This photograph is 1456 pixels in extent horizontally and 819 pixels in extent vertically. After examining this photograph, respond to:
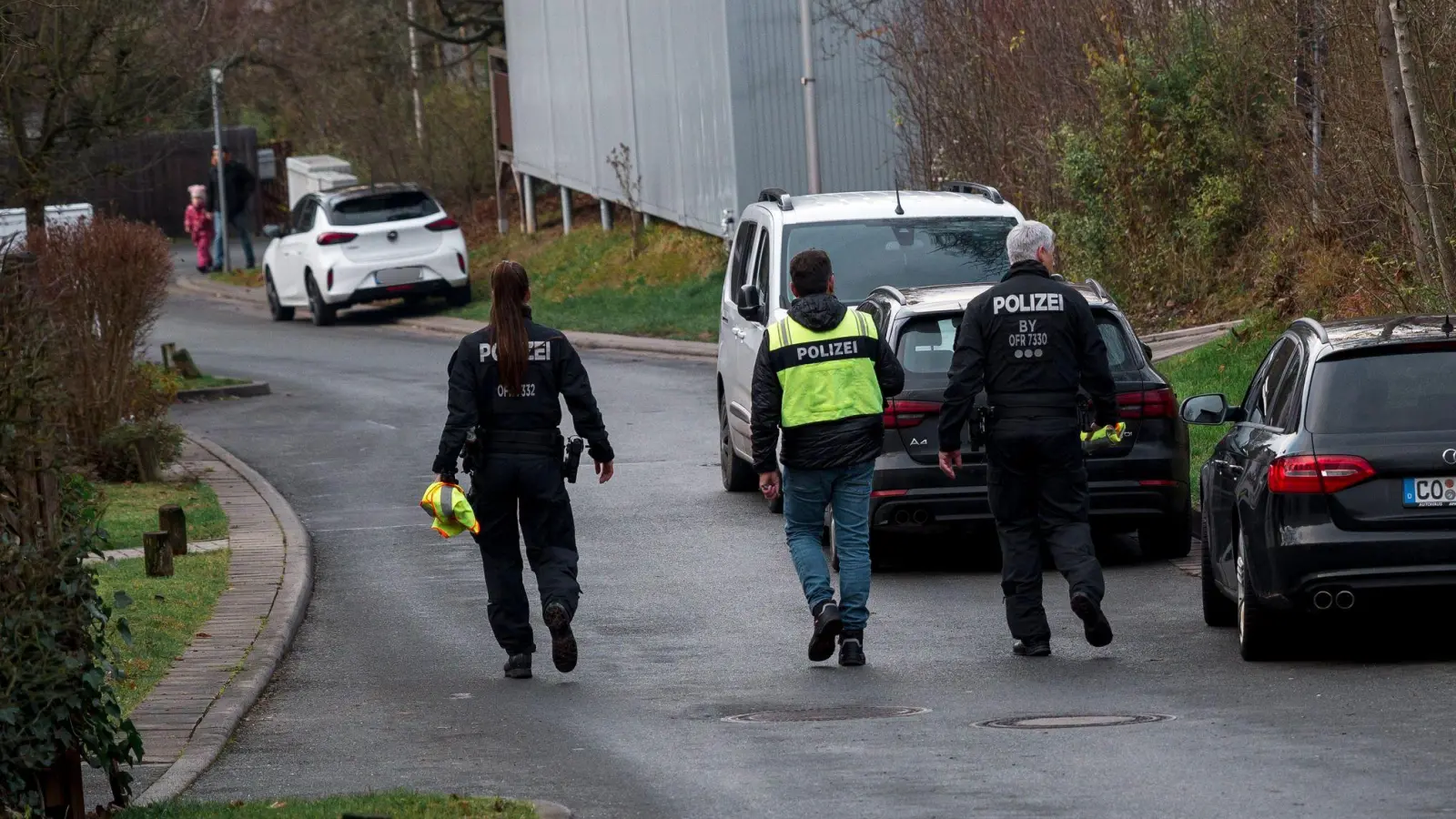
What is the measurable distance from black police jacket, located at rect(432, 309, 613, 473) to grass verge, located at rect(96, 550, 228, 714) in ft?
5.09

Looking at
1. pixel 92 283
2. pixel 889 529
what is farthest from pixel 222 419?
pixel 889 529

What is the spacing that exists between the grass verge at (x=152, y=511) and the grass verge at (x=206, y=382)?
23.9 feet

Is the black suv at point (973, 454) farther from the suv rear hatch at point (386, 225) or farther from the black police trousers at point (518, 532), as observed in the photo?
the suv rear hatch at point (386, 225)

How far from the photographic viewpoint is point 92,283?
16.7 metres

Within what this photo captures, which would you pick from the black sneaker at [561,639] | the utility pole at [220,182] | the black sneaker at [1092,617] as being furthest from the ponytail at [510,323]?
the utility pole at [220,182]

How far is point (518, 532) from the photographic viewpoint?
9.74 m

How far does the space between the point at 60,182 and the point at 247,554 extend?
9.14 m

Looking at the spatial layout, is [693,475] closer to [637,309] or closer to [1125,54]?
[1125,54]

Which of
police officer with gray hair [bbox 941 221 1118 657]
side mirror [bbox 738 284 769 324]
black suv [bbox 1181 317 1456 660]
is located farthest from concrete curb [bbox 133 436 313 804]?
black suv [bbox 1181 317 1456 660]

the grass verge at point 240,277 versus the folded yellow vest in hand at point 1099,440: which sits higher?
the folded yellow vest in hand at point 1099,440

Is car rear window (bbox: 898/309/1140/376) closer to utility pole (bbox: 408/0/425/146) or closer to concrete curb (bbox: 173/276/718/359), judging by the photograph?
concrete curb (bbox: 173/276/718/359)

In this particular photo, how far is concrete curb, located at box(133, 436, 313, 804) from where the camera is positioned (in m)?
7.88

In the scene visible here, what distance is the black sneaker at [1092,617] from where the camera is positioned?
9430 mm

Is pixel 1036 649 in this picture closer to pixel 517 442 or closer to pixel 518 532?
pixel 518 532
